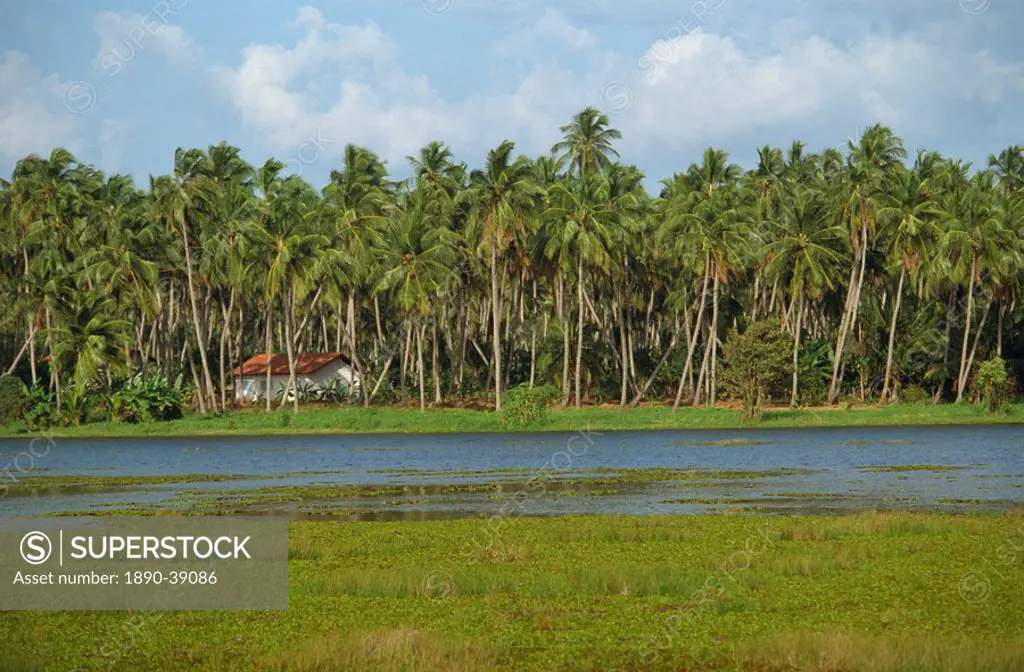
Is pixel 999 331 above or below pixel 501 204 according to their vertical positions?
below

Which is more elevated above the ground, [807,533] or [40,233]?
[40,233]

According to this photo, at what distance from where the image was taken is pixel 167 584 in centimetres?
2266

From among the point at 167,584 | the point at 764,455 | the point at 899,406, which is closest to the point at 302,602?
the point at 167,584

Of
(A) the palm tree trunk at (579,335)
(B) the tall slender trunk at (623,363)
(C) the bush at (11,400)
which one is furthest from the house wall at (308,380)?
(B) the tall slender trunk at (623,363)

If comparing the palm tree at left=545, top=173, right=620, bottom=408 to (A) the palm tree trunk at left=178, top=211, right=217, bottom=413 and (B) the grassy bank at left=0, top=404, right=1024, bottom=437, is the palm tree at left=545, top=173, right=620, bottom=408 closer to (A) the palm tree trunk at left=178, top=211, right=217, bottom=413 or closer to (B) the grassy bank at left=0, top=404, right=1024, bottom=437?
(B) the grassy bank at left=0, top=404, right=1024, bottom=437

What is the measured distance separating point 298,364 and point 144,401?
23312 millimetres

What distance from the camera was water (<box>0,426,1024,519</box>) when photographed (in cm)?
3681

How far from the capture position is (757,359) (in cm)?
8200

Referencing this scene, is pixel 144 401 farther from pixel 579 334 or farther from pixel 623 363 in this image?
pixel 623 363

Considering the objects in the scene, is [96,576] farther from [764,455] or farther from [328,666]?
[764,455]

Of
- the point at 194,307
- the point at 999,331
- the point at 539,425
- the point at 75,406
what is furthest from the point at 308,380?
the point at 999,331

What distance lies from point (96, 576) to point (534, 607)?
28.6 feet

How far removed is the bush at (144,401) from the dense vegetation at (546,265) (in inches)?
9.7

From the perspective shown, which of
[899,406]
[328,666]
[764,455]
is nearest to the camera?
[328,666]
